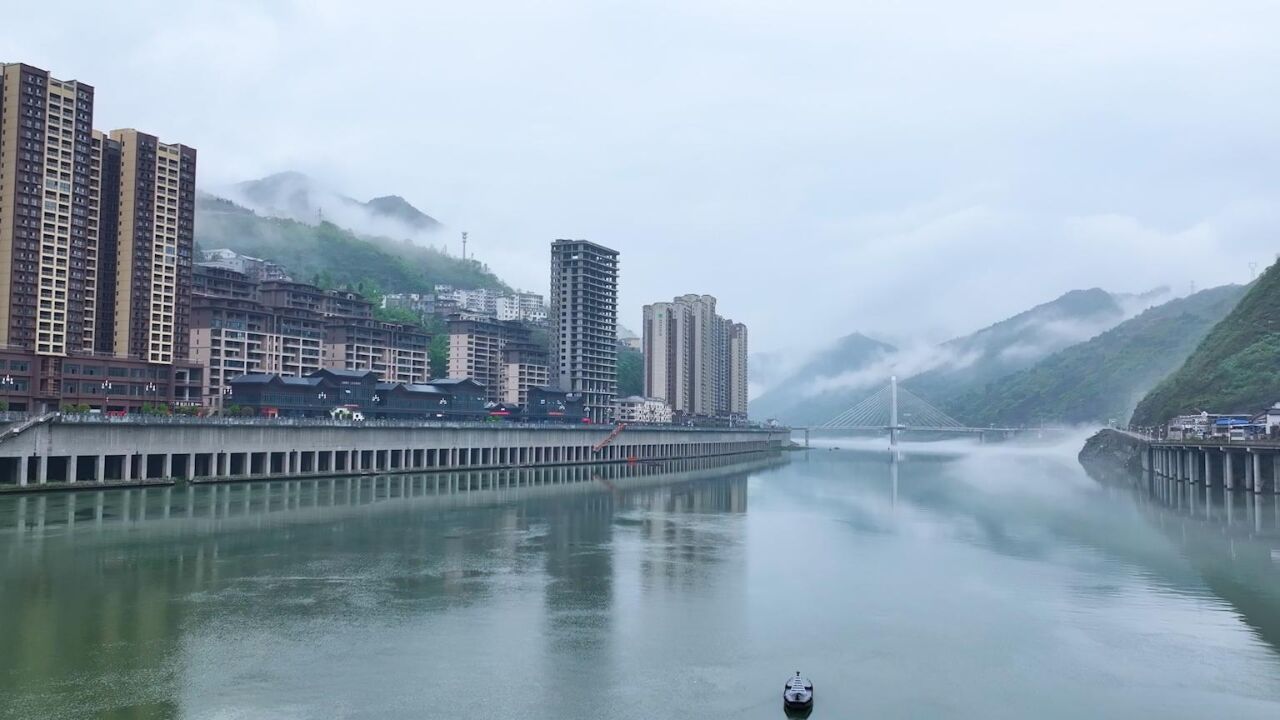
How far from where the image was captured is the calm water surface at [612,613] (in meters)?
19.2

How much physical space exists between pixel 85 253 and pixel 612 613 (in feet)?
213

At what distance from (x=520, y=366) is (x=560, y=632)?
399 ft

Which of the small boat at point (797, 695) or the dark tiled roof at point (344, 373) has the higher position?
the dark tiled roof at point (344, 373)

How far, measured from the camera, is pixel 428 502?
56469 millimetres

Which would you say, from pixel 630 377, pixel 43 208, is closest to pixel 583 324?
pixel 630 377

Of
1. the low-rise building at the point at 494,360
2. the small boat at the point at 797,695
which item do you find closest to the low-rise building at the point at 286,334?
the low-rise building at the point at 494,360

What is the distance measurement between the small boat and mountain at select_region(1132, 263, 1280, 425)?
69794 mm

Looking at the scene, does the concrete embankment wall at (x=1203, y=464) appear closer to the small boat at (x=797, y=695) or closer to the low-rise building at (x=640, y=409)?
the small boat at (x=797, y=695)

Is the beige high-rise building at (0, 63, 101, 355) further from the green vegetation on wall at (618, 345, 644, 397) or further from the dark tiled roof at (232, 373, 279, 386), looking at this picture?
the green vegetation on wall at (618, 345, 644, 397)

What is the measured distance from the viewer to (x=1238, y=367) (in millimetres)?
83562

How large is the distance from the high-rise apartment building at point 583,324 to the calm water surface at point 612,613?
93300 mm

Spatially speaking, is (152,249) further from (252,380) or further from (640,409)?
(640,409)

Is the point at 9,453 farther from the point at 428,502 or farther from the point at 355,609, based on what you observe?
the point at 355,609

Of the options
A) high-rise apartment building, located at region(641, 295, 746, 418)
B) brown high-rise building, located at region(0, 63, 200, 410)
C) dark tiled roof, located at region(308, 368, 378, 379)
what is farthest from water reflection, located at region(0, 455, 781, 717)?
high-rise apartment building, located at region(641, 295, 746, 418)
